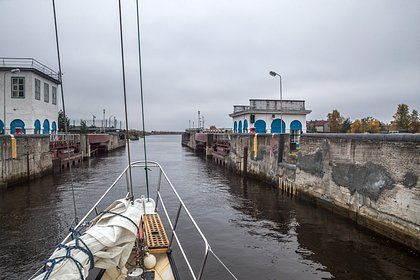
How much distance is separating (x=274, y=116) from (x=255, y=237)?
918 inches

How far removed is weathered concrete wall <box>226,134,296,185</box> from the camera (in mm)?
16672

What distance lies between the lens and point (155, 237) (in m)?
6.28

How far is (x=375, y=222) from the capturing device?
916 centimetres

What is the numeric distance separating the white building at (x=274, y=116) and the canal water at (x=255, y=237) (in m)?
15.6

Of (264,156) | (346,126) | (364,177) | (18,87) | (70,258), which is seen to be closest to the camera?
(70,258)

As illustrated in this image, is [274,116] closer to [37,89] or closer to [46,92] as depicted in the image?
[37,89]

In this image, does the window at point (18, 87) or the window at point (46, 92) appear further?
the window at point (46, 92)

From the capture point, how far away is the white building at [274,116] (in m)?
31.3

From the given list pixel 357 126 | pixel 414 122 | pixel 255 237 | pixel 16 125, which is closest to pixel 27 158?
pixel 16 125

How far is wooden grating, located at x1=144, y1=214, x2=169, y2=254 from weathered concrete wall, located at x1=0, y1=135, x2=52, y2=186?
1237 centimetres

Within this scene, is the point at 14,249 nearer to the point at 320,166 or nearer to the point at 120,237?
the point at 120,237

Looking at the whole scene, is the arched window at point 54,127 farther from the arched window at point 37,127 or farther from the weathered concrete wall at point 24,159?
the weathered concrete wall at point 24,159

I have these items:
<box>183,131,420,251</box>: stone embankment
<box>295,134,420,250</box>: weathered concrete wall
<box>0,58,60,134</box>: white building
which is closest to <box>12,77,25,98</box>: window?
<box>0,58,60,134</box>: white building

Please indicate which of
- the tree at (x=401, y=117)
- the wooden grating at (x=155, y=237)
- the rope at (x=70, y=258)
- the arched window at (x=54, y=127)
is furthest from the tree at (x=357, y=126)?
the rope at (x=70, y=258)
